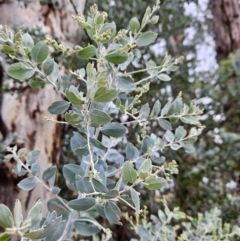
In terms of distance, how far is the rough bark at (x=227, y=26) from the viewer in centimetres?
195

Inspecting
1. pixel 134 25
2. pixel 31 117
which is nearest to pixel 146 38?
pixel 134 25

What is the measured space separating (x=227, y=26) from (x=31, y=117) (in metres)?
1.34

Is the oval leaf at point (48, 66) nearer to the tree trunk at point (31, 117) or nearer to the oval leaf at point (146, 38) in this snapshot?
the oval leaf at point (146, 38)

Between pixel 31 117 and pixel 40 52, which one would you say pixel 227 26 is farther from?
pixel 40 52

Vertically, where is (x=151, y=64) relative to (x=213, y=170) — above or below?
above

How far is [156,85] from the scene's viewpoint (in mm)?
1309

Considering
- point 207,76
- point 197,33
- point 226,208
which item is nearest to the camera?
point 226,208

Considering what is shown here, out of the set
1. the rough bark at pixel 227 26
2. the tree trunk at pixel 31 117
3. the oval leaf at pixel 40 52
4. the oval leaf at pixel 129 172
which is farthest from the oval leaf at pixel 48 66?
the rough bark at pixel 227 26

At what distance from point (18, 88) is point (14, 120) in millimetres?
98

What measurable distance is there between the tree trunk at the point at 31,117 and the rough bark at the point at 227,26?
102 centimetres

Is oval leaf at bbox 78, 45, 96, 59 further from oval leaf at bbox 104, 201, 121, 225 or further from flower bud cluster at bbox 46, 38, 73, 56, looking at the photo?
oval leaf at bbox 104, 201, 121, 225

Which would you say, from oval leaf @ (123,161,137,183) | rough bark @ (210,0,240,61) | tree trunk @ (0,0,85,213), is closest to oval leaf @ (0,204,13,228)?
oval leaf @ (123,161,137,183)

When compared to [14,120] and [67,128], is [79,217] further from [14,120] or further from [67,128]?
[67,128]

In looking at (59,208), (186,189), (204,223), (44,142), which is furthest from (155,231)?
(186,189)
